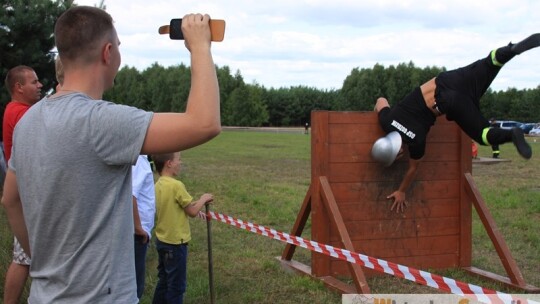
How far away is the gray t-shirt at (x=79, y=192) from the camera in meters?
1.61

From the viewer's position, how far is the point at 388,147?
5695mm

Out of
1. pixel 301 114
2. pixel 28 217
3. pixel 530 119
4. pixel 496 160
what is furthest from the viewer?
pixel 301 114

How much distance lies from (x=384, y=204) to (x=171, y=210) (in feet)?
8.39

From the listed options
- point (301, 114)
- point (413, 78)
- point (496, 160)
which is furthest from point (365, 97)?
point (496, 160)

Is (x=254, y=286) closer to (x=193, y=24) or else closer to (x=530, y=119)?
(x=193, y=24)

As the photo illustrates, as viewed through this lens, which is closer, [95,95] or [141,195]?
[95,95]

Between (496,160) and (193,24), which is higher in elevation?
(193,24)

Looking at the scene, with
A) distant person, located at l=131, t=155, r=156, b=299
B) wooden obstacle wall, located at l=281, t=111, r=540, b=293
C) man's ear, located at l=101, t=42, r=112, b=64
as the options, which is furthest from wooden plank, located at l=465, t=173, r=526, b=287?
man's ear, located at l=101, t=42, r=112, b=64

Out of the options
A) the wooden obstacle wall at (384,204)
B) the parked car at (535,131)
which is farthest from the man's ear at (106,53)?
the parked car at (535,131)

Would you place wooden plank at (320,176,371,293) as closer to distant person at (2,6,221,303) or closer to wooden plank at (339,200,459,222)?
wooden plank at (339,200,459,222)

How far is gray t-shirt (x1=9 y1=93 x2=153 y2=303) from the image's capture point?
161 centimetres

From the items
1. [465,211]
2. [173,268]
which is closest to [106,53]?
[173,268]

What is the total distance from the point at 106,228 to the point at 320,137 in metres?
4.14

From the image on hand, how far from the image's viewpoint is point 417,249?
6172 millimetres
